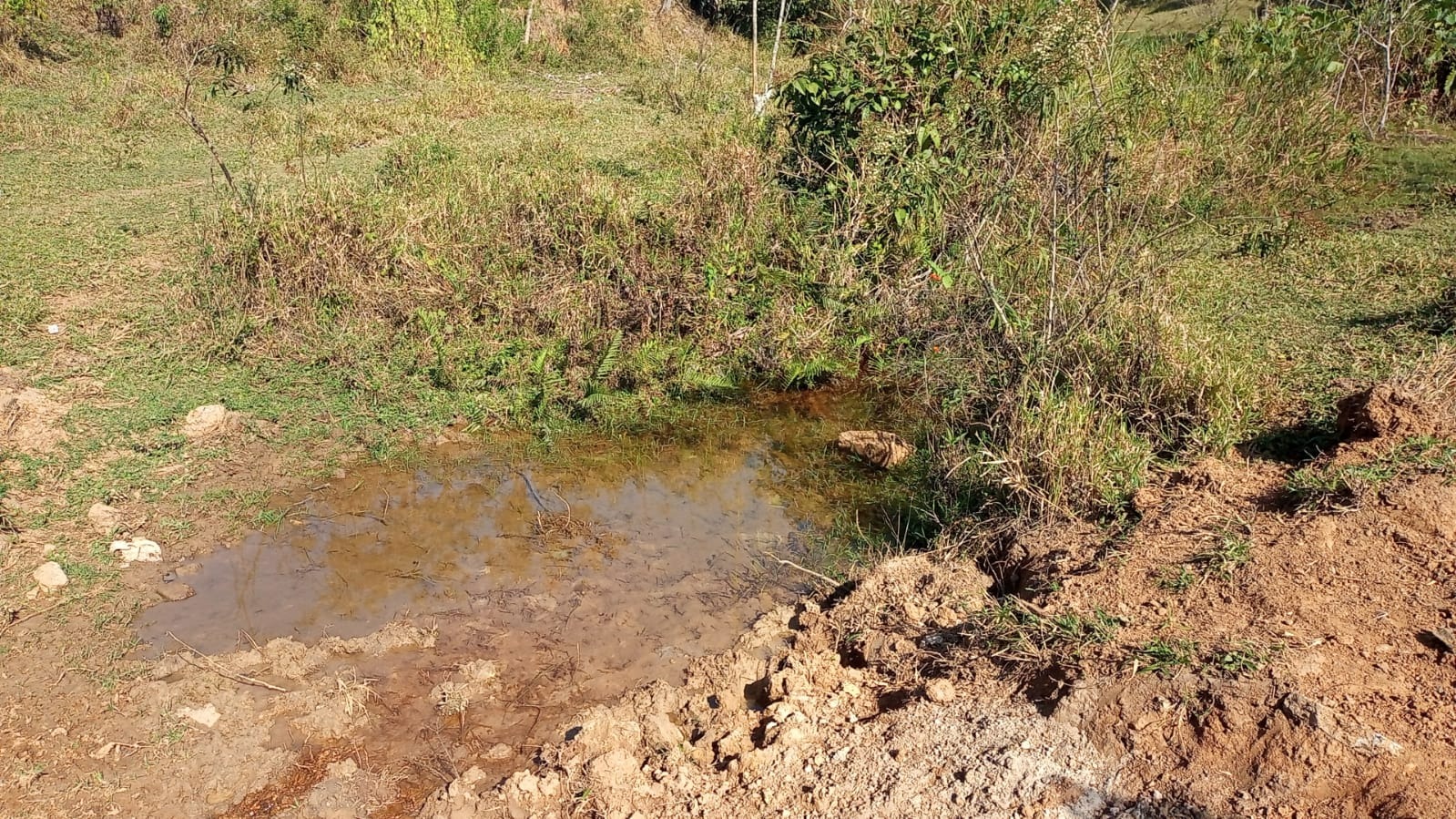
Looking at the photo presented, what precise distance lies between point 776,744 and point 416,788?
42.6 inches

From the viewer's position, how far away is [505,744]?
324 cm

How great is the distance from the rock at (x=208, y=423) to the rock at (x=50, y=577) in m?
1.02

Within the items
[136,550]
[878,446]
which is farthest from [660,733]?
[136,550]

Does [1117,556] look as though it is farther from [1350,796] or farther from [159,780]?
[159,780]

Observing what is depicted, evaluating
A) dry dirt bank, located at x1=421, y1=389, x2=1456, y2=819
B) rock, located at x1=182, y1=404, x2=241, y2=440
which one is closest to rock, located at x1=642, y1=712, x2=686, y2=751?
dry dirt bank, located at x1=421, y1=389, x2=1456, y2=819

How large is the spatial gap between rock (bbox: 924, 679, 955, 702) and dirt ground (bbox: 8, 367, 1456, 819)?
0.15 feet

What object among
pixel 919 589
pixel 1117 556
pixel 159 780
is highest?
pixel 1117 556

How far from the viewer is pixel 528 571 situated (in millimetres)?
4133

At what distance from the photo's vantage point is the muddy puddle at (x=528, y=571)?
3.50 m

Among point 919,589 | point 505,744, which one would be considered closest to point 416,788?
point 505,744

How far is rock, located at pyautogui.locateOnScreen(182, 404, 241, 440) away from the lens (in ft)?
15.7

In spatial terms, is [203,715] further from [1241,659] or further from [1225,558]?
[1225,558]

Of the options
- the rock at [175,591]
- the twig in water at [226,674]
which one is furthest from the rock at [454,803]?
the rock at [175,591]

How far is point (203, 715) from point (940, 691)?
2.30 meters
